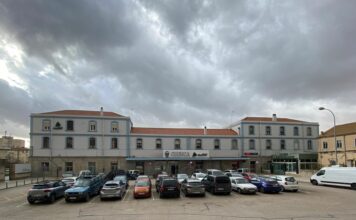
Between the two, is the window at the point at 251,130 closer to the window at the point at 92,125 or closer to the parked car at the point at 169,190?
the window at the point at 92,125

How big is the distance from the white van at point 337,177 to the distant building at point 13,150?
5202cm

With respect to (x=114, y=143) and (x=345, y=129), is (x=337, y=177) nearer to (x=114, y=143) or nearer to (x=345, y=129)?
(x=345, y=129)

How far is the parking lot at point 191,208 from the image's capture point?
55.2 ft

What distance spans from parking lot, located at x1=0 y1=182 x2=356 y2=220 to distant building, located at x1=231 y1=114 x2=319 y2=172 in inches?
1561

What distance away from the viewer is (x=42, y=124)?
54812mm

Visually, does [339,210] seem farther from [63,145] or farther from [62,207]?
[63,145]

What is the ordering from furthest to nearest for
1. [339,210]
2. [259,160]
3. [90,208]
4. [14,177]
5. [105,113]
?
[259,160] < [105,113] < [14,177] < [90,208] < [339,210]

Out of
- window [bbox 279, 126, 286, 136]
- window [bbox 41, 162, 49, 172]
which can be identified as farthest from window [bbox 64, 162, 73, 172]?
window [bbox 279, 126, 286, 136]

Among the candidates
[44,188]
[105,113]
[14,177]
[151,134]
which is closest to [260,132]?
[151,134]

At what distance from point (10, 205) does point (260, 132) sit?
51.0 metres

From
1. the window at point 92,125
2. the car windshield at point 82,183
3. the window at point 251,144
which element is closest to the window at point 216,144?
the window at point 251,144

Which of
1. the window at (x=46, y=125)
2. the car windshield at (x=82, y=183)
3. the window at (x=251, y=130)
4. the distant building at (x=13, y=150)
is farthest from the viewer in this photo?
the distant building at (x=13, y=150)

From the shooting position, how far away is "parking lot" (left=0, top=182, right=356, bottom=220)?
16.8 m

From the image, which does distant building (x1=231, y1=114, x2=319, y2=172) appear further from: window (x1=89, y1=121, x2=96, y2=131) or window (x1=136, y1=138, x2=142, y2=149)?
window (x1=89, y1=121, x2=96, y2=131)
